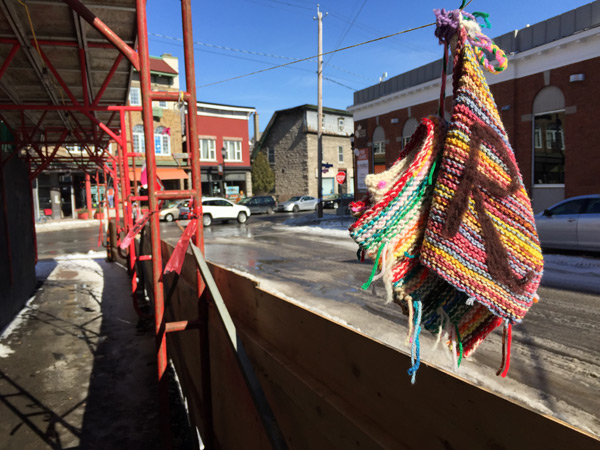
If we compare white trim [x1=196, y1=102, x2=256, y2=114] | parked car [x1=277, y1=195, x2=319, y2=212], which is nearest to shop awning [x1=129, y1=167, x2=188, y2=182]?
parked car [x1=277, y1=195, x2=319, y2=212]

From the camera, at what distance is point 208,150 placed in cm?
3856

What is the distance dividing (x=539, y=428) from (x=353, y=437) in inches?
31.1

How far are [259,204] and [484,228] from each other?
33714 millimetres

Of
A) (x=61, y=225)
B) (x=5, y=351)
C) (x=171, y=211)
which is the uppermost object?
(x=171, y=211)

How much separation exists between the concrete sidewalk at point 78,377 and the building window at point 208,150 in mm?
30271

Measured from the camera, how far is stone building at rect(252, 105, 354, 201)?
140ft

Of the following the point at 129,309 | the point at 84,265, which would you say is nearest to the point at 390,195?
the point at 129,309

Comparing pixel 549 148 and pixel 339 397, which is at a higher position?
pixel 549 148

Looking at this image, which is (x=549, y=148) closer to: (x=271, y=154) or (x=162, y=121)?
(x=162, y=121)

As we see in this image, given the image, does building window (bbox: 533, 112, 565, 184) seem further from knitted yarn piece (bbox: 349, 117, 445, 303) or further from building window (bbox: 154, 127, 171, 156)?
building window (bbox: 154, 127, 171, 156)

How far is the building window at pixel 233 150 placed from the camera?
39.8m

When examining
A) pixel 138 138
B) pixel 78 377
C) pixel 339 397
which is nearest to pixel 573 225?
pixel 339 397

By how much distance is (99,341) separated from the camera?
22.5 feet

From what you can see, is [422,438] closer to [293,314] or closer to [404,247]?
[404,247]
